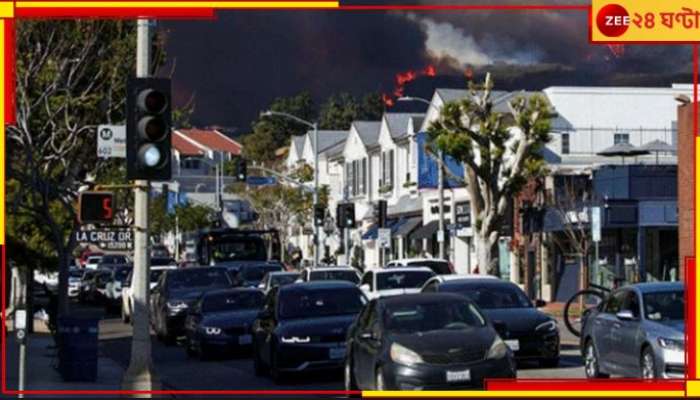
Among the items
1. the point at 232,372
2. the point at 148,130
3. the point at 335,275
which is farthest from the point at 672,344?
the point at 335,275

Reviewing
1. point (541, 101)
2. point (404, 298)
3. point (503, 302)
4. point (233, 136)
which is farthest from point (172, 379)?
point (233, 136)

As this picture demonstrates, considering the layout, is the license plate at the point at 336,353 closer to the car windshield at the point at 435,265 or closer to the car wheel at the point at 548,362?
the car wheel at the point at 548,362

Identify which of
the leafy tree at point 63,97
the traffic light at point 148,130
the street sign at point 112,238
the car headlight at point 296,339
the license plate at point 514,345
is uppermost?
the leafy tree at point 63,97

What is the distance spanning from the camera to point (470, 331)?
19094 millimetres

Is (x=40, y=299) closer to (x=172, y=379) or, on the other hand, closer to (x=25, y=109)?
(x=25, y=109)

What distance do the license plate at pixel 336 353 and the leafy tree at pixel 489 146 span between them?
76.3ft

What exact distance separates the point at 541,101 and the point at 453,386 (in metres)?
29.8

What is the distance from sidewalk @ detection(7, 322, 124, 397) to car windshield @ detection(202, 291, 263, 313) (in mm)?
2705

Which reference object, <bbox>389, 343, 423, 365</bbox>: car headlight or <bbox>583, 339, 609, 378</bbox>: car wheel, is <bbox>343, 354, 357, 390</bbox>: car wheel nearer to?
<bbox>389, 343, 423, 365</bbox>: car headlight

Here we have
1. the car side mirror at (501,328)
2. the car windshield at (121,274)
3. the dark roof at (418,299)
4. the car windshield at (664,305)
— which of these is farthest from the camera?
the car windshield at (121,274)

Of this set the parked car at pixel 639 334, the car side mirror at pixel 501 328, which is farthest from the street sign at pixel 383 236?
the parked car at pixel 639 334

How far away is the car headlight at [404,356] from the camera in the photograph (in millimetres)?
18547

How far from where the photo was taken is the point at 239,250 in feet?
195

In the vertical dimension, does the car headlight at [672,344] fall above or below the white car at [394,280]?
below
